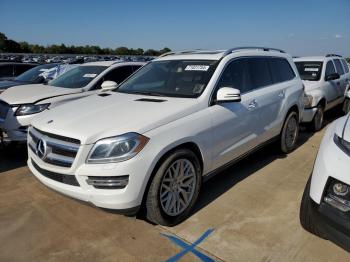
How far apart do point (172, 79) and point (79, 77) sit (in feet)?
10.2

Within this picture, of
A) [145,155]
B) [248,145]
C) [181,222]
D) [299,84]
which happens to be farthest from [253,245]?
[299,84]

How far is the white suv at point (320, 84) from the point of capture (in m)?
7.16

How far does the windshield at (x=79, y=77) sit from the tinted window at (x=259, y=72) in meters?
3.22

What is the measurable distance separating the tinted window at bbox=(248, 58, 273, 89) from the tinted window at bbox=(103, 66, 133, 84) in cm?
304

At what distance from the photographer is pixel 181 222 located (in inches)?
139

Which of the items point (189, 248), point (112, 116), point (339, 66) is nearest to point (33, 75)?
point (112, 116)

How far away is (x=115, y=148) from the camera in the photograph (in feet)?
9.73

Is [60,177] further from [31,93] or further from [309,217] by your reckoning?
[31,93]

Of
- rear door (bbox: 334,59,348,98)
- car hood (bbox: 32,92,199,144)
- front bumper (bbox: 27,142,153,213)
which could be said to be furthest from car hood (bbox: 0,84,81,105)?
rear door (bbox: 334,59,348,98)

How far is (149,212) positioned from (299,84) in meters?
3.98

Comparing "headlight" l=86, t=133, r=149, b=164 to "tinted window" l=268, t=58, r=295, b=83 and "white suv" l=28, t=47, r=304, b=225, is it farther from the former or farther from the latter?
"tinted window" l=268, t=58, r=295, b=83

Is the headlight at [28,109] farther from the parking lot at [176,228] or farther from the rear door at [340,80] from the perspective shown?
the rear door at [340,80]

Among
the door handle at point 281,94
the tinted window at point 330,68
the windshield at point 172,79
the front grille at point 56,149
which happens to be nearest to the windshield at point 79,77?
the windshield at point 172,79

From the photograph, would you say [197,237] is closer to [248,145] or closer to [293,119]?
[248,145]
